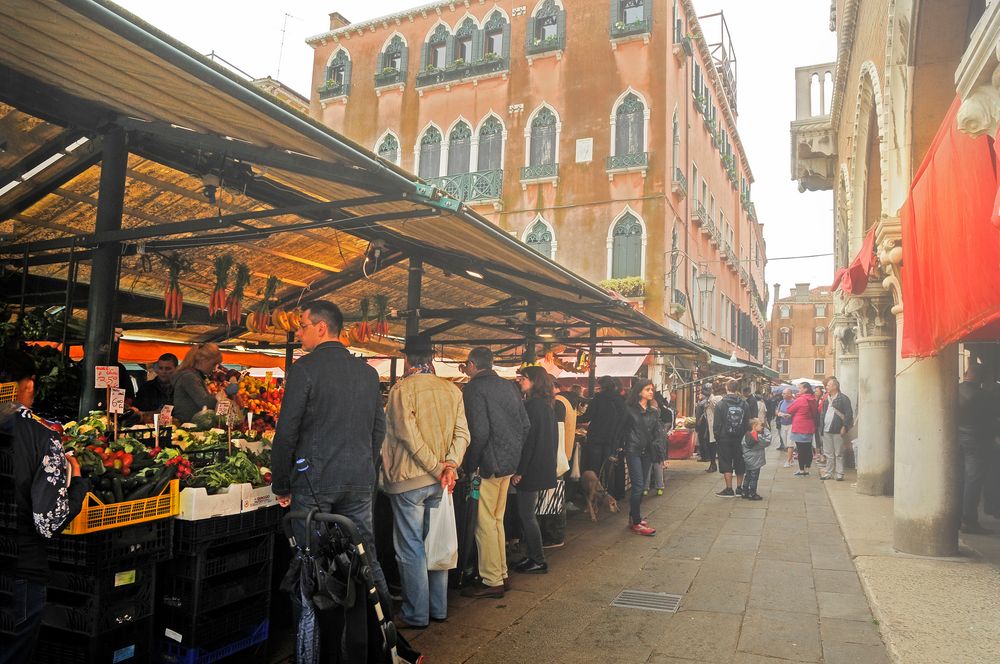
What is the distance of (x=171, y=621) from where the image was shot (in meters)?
3.72

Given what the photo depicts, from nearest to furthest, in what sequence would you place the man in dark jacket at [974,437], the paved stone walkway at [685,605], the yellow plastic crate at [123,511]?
1. the yellow plastic crate at [123,511]
2. the paved stone walkway at [685,605]
3. the man in dark jacket at [974,437]

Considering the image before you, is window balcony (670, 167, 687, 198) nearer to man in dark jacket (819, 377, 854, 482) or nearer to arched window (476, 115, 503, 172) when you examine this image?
arched window (476, 115, 503, 172)

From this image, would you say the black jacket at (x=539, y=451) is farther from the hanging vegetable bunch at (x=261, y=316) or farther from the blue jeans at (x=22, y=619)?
the blue jeans at (x=22, y=619)

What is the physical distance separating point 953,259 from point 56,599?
227 inches

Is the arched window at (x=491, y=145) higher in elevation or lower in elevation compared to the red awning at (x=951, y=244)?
higher

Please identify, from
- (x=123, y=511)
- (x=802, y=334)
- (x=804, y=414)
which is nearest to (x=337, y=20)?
(x=804, y=414)

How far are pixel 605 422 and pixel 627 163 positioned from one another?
13.8 meters

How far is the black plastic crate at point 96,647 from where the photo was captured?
340 cm

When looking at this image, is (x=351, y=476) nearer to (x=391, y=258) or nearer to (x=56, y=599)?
(x=56, y=599)

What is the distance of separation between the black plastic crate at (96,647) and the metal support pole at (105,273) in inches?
69.2

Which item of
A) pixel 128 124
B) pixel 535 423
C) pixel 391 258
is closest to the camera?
pixel 128 124

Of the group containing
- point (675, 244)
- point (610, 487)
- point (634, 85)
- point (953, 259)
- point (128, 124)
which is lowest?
point (610, 487)

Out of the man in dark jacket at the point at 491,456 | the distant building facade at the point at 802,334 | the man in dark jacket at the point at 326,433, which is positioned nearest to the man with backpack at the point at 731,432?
the man in dark jacket at the point at 491,456

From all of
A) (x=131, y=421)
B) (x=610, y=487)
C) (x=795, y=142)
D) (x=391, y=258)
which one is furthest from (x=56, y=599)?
(x=795, y=142)
